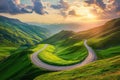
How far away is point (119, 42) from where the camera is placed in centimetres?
17350

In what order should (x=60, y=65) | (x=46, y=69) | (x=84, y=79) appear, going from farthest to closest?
1. (x=60, y=65)
2. (x=46, y=69)
3. (x=84, y=79)

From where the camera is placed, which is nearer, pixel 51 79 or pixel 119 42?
pixel 51 79

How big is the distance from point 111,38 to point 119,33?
1500cm

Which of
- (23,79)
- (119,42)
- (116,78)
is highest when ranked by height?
(119,42)

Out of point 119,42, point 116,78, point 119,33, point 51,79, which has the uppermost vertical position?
point 119,33

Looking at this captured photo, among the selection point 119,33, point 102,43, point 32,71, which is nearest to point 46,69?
point 32,71

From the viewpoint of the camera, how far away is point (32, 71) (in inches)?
4284

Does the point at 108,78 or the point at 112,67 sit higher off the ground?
the point at 112,67

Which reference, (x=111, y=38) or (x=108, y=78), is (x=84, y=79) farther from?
(x=111, y=38)

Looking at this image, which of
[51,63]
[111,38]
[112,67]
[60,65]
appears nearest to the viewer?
[112,67]

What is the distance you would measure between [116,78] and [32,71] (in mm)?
63163

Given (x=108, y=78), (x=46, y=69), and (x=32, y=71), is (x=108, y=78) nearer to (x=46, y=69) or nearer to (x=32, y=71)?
(x=46, y=69)

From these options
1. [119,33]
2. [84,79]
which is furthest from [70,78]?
[119,33]

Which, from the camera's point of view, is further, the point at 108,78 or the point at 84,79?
the point at 84,79
